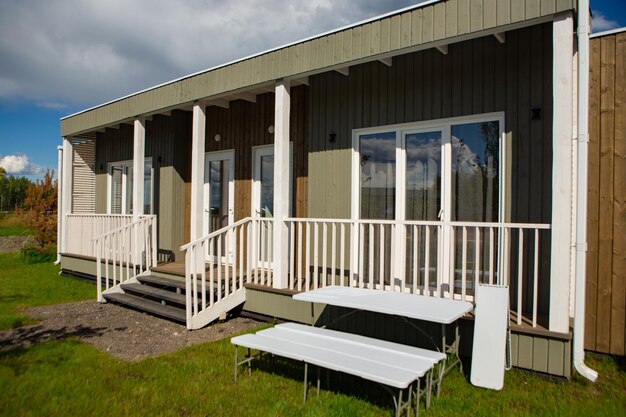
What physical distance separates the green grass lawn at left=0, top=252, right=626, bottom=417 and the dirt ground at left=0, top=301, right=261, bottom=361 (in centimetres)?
34

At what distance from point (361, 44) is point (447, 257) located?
2.34 metres

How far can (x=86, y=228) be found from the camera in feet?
27.8

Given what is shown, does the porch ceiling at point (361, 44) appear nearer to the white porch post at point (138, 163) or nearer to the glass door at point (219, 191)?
the white porch post at point (138, 163)

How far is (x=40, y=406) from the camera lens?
2938mm

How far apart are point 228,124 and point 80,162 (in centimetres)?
490

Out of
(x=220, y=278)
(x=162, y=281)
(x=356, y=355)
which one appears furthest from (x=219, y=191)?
(x=356, y=355)

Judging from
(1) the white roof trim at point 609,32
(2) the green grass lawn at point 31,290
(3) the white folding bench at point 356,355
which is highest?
(1) the white roof trim at point 609,32

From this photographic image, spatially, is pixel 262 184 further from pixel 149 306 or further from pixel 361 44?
pixel 361 44

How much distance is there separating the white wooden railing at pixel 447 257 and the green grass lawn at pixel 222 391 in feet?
2.20

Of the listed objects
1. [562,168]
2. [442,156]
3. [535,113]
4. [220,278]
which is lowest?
[220,278]

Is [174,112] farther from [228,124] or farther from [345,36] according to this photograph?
[345,36]

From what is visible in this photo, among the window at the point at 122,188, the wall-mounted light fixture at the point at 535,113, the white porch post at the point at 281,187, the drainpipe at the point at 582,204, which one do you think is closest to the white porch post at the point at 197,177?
the white porch post at the point at 281,187

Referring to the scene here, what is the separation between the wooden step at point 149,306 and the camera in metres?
5.24

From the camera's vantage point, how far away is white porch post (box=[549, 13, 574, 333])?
322cm
